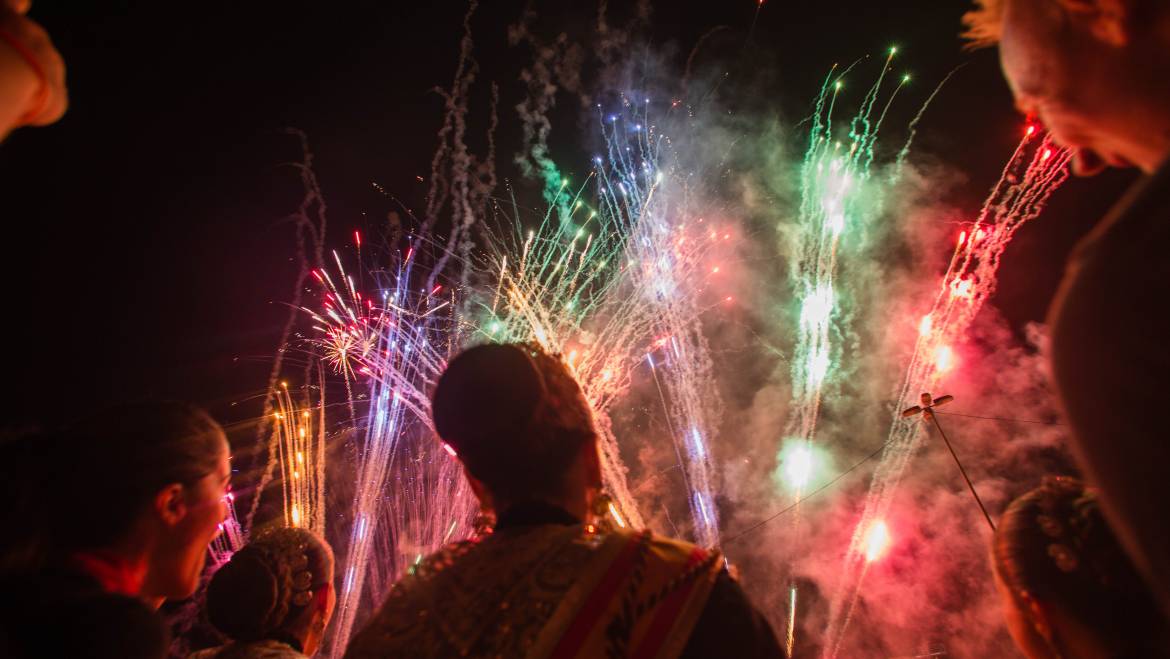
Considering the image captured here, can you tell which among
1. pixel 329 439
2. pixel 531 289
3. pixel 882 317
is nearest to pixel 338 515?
pixel 329 439

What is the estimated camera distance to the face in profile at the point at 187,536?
2.15 metres

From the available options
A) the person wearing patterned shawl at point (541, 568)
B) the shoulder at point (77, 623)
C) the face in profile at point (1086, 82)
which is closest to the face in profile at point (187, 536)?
the shoulder at point (77, 623)

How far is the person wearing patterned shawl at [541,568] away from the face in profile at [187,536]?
113 centimetres

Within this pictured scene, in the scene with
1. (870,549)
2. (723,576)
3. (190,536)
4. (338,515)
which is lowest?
(870,549)

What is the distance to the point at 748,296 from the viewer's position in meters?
21.9

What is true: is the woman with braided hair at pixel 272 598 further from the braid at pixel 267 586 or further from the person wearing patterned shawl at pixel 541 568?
the person wearing patterned shawl at pixel 541 568

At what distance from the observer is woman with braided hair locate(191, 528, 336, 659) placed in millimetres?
3066

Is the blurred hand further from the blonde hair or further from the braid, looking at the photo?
the braid

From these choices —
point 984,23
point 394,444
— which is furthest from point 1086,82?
point 394,444

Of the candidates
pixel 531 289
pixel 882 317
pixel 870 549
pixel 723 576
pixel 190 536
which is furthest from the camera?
pixel 870 549

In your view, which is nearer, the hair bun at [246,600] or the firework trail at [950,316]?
the hair bun at [246,600]

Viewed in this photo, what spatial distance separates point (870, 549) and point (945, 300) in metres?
10.3

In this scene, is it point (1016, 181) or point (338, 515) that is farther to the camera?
point (338, 515)

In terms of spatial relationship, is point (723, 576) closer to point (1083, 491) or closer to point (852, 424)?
point (1083, 491)
